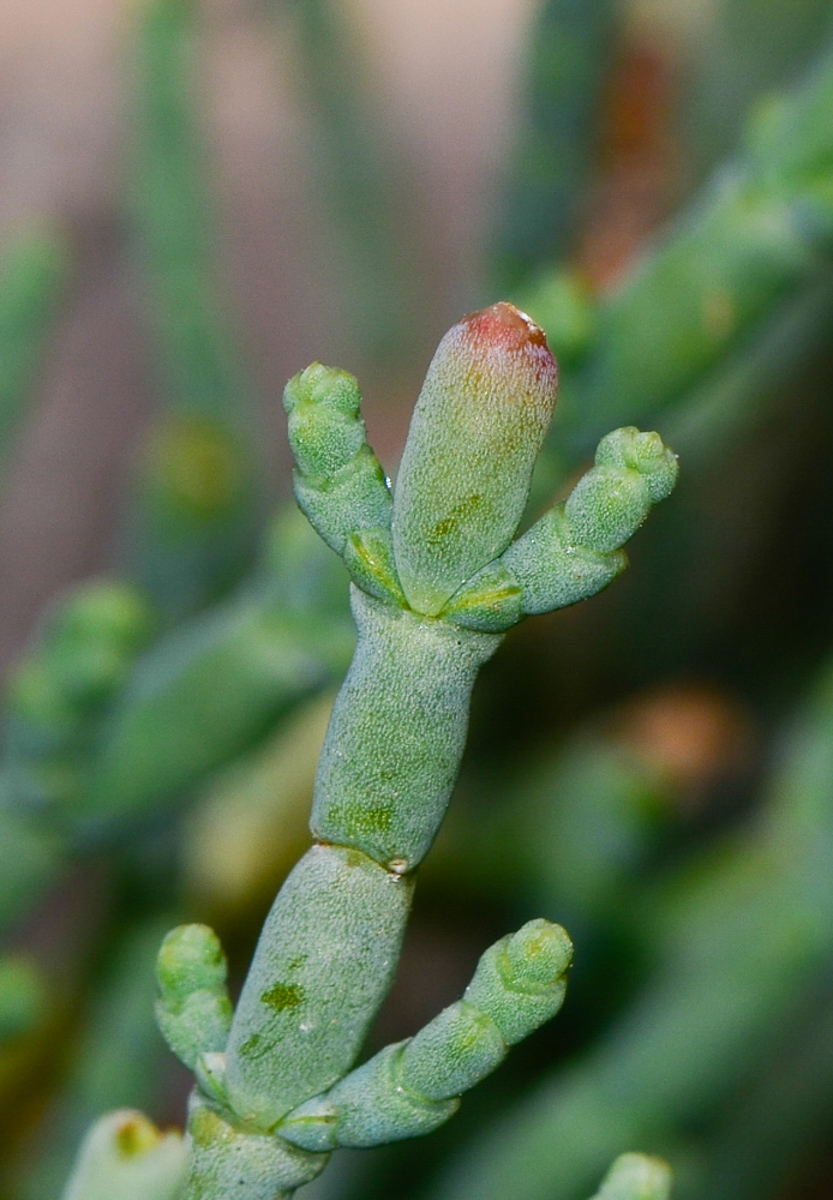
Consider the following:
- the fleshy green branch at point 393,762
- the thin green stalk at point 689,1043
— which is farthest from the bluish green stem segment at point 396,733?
the thin green stalk at point 689,1043

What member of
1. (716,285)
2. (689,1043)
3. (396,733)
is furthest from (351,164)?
(396,733)

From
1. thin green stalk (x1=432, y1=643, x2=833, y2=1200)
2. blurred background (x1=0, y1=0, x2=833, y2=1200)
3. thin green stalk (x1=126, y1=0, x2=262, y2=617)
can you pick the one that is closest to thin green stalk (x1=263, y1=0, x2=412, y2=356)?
blurred background (x1=0, y1=0, x2=833, y2=1200)

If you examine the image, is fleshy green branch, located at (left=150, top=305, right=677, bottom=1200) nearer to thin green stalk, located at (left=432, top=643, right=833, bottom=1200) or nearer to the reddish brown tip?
the reddish brown tip

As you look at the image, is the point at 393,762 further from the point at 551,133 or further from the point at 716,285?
the point at 551,133

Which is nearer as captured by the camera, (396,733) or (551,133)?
(396,733)

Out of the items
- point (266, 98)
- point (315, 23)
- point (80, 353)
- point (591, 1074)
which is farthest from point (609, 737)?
point (266, 98)

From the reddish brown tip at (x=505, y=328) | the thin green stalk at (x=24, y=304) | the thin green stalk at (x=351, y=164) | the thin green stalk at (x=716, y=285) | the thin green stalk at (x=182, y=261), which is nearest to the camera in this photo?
the reddish brown tip at (x=505, y=328)

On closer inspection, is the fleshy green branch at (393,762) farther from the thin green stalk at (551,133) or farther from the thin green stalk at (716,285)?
the thin green stalk at (551,133)

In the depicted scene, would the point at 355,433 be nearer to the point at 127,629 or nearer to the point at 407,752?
the point at 407,752
